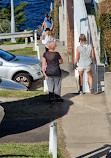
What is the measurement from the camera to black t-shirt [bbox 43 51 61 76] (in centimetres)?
1147

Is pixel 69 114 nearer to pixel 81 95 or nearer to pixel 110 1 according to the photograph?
pixel 81 95

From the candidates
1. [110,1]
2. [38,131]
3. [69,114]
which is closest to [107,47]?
[110,1]

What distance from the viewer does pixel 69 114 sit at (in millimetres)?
10906

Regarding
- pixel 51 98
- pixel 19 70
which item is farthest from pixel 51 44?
pixel 19 70

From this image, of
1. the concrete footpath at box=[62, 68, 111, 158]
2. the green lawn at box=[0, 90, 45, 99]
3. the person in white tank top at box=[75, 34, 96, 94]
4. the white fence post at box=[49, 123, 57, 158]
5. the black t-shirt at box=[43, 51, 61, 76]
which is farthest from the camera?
the green lawn at box=[0, 90, 45, 99]

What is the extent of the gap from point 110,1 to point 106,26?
23.7 inches

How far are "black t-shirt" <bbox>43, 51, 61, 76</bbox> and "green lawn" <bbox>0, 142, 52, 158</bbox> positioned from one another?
8.86 ft

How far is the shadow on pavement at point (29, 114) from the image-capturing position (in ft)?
33.4

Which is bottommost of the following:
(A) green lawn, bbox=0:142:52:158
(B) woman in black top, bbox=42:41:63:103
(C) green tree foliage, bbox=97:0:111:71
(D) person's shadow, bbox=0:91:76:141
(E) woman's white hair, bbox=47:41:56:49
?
(A) green lawn, bbox=0:142:52:158

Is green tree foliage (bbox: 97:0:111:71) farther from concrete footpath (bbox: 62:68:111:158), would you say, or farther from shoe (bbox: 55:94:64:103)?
shoe (bbox: 55:94:64:103)

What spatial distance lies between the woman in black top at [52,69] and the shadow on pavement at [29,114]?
0.95 feet

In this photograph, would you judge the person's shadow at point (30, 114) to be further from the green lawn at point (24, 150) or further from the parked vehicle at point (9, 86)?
the parked vehicle at point (9, 86)

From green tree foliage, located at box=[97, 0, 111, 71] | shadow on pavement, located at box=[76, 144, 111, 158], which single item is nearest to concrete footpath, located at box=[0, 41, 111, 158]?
shadow on pavement, located at box=[76, 144, 111, 158]

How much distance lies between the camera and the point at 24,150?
858 centimetres
